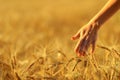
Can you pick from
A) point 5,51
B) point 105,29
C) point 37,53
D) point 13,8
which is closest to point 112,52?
point 37,53

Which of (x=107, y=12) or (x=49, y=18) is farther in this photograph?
(x=49, y=18)

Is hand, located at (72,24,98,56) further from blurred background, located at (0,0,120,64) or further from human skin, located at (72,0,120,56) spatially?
blurred background, located at (0,0,120,64)

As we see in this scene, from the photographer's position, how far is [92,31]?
355cm

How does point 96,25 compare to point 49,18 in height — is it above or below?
below

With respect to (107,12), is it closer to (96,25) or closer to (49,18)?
(96,25)

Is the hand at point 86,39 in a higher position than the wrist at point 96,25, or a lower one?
lower

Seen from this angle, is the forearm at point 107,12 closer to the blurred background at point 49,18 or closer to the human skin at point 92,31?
the human skin at point 92,31

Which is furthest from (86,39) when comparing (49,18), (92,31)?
(49,18)

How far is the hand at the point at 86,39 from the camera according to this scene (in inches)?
137

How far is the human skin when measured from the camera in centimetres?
350

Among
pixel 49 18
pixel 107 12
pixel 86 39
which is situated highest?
pixel 49 18

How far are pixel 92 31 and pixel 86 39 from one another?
0.06 metres

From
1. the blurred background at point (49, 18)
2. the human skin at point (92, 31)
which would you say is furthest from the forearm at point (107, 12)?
the blurred background at point (49, 18)

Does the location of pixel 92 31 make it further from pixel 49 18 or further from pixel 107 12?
pixel 49 18
